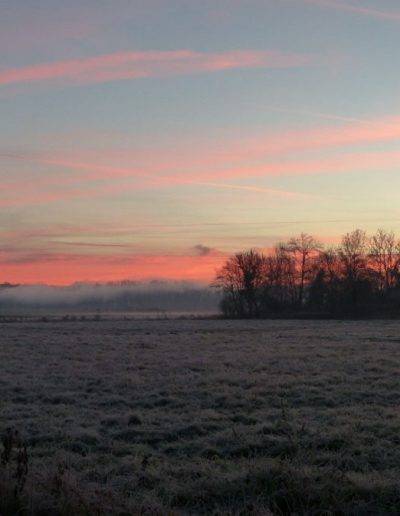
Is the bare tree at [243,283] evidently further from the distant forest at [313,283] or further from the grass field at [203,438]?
the grass field at [203,438]

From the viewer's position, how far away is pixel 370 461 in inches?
336

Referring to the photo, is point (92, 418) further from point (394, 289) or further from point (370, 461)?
point (394, 289)

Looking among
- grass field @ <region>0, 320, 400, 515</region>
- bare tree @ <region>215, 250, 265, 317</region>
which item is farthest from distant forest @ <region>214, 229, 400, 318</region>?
grass field @ <region>0, 320, 400, 515</region>

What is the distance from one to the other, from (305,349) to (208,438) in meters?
17.9

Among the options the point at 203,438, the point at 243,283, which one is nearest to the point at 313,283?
the point at 243,283

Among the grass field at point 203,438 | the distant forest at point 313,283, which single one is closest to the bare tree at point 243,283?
the distant forest at point 313,283

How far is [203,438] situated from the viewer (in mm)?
9977

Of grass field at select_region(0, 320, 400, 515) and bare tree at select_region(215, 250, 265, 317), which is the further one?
bare tree at select_region(215, 250, 265, 317)

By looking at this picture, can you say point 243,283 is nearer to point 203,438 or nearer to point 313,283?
point 313,283

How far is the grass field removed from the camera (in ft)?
22.2

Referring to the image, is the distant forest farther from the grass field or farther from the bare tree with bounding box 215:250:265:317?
the grass field

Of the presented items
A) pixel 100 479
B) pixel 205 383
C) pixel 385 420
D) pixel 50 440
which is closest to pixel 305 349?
pixel 205 383

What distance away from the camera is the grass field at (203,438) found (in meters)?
6.78

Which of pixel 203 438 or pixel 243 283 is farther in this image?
pixel 243 283
